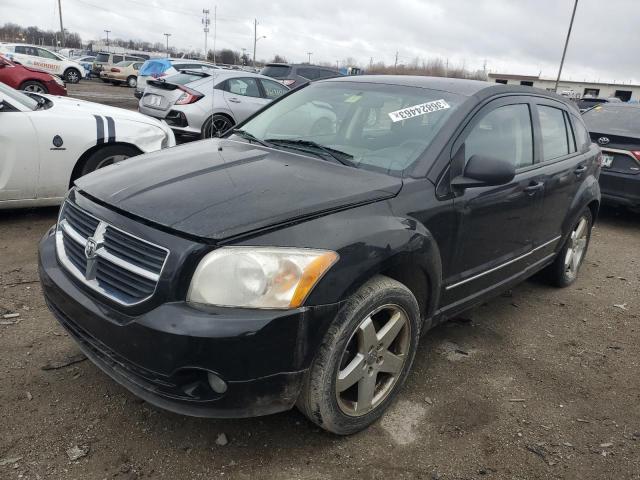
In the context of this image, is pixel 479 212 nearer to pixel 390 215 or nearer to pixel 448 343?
pixel 390 215

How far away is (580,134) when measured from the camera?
14.1 ft

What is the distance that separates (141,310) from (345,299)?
0.80 m

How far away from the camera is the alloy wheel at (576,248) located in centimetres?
445

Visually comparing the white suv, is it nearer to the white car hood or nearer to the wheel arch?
the white car hood

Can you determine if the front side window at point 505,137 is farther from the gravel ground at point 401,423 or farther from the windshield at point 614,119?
the windshield at point 614,119

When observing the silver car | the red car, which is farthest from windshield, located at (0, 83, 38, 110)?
the red car

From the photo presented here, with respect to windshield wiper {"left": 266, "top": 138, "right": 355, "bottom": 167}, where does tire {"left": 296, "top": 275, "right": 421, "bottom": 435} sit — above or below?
below

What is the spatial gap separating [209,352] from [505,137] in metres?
2.30

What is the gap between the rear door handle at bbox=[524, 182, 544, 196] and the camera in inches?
130

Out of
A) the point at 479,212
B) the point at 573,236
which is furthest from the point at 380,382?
the point at 573,236

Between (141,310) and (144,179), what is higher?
(144,179)

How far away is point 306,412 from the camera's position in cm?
226

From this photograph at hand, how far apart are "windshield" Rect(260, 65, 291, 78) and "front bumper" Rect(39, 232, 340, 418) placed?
47.0 ft

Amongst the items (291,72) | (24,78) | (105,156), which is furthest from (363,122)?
(291,72)
